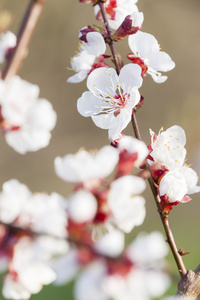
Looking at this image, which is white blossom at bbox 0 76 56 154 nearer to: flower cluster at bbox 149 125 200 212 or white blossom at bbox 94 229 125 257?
white blossom at bbox 94 229 125 257

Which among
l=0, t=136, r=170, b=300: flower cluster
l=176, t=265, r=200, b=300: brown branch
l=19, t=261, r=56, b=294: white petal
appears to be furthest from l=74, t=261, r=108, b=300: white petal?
l=176, t=265, r=200, b=300: brown branch

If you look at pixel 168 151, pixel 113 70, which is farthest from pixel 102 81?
pixel 168 151

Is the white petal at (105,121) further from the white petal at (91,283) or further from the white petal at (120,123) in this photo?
the white petal at (91,283)

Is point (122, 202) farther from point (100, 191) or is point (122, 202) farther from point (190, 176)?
point (190, 176)

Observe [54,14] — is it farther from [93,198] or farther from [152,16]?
[93,198]

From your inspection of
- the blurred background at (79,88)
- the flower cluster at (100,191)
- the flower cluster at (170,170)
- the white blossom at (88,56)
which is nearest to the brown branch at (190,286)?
the flower cluster at (170,170)

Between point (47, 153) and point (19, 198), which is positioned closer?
point (19, 198)

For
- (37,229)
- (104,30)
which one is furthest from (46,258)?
(104,30)
